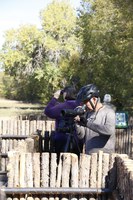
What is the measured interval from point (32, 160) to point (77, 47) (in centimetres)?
5065

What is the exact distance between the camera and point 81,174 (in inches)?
235

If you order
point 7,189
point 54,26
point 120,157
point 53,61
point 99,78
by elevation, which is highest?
point 54,26

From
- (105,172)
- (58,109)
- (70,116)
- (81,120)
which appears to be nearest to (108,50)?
(58,109)

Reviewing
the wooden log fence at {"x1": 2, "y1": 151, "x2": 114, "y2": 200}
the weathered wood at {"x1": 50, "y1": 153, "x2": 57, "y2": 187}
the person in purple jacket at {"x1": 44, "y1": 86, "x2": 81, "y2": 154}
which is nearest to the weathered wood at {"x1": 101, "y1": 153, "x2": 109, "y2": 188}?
the wooden log fence at {"x1": 2, "y1": 151, "x2": 114, "y2": 200}

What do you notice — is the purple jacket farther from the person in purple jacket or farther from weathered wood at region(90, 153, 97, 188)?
weathered wood at region(90, 153, 97, 188)

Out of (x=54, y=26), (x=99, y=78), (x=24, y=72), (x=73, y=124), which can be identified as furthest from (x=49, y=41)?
(x=73, y=124)

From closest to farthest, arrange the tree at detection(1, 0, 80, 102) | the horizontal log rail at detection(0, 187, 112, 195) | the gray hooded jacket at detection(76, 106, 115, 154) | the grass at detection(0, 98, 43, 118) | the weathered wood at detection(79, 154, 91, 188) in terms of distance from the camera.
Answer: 1. the horizontal log rail at detection(0, 187, 112, 195)
2. the weathered wood at detection(79, 154, 91, 188)
3. the gray hooded jacket at detection(76, 106, 115, 154)
4. the grass at detection(0, 98, 43, 118)
5. the tree at detection(1, 0, 80, 102)

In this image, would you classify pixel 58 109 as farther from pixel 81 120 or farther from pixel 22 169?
pixel 22 169

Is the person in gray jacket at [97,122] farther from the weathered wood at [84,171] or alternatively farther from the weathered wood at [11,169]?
the weathered wood at [11,169]

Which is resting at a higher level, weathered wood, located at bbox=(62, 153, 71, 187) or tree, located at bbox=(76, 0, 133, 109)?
tree, located at bbox=(76, 0, 133, 109)

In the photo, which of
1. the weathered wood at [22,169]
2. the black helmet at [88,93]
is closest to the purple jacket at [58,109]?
the black helmet at [88,93]

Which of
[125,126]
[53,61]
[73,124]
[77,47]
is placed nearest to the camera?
[73,124]

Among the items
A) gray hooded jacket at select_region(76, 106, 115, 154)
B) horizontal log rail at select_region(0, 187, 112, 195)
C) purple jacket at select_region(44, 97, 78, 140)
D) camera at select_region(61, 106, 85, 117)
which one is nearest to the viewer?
horizontal log rail at select_region(0, 187, 112, 195)

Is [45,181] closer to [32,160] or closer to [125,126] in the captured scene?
[32,160]
